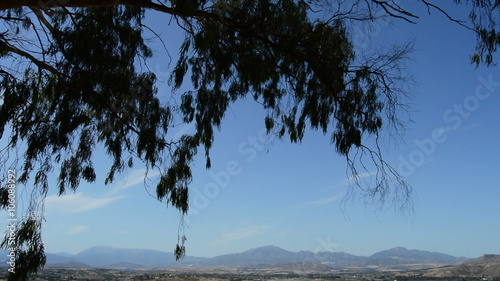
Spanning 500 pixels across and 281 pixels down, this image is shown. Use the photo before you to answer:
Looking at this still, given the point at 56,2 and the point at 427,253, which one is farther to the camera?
the point at 427,253

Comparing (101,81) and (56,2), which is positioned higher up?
(56,2)

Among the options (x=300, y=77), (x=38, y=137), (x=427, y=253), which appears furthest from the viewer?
(x=427, y=253)

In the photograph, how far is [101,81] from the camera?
324 centimetres

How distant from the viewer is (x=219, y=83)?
3.79 meters

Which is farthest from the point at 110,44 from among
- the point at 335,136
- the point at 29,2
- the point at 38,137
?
the point at 335,136

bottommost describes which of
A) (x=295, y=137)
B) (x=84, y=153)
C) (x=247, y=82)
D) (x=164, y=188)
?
(x=164, y=188)

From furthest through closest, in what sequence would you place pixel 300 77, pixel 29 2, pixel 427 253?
1. pixel 427 253
2. pixel 300 77
3. pixel 29 2

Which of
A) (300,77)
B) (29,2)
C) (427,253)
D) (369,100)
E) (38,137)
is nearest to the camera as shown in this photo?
(29,2)

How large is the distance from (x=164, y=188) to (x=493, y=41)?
8.87ft

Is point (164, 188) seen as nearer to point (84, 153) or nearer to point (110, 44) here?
point (84, 153)

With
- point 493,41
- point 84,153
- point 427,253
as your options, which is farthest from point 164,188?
point 427,253

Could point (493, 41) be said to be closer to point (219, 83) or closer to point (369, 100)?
point (369, 100)

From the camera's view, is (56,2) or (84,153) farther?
(84,153)

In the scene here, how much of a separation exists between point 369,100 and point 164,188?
1.84 m
